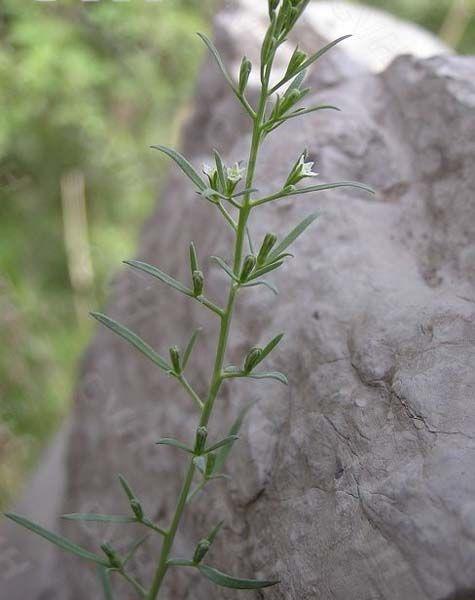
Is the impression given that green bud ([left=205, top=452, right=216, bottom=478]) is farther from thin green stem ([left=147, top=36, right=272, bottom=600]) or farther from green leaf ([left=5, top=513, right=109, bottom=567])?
green leaf ([left=5, top=513, right=109, bottom=567])

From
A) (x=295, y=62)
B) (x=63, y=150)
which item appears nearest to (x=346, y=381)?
(x=295, y=62)

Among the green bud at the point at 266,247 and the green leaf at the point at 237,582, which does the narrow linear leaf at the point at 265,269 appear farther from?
the green leaf at the point at 237,582

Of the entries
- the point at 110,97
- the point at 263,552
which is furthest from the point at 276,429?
the point at 110,97

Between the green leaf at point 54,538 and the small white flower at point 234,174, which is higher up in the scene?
the small white flower at point 234,174

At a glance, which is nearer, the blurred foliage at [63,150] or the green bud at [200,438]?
the green bud at [200,438]

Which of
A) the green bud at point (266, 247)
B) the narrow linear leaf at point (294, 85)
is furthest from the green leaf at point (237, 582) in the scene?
the narrow linear leaf at point (294, 85)

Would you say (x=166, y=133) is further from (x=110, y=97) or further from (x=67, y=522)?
(x=67, y=522)

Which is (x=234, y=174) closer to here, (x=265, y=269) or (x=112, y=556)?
(x=265, y=269)

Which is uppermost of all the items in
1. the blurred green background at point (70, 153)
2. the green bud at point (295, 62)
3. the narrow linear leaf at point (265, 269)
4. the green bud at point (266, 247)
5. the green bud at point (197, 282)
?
the green bud at point (295, 62)
